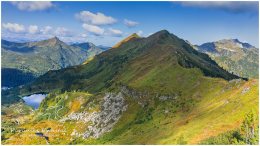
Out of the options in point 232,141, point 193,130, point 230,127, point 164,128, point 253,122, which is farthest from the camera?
point 164,128

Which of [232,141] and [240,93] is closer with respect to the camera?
[232,141]

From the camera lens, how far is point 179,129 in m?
172

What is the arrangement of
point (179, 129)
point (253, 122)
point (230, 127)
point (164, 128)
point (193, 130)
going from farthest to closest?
point (164, 128), point (179, 129), point (193, 130), point (230, 127), point (253, 122)

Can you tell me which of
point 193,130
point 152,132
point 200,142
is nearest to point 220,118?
point 193,130

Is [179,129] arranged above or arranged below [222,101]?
below

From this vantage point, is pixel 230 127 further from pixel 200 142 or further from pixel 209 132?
pixel 200 142

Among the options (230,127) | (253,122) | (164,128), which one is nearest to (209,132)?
(230,127)

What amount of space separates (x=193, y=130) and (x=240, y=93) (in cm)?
4845

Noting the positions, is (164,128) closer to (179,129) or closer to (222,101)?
(179,129)

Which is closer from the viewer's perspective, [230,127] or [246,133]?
[246,133]

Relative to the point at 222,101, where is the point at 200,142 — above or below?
below

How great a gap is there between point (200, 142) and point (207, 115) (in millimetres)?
42958

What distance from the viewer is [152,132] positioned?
639 feet

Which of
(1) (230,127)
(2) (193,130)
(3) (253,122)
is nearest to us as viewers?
(3) (253,122)
